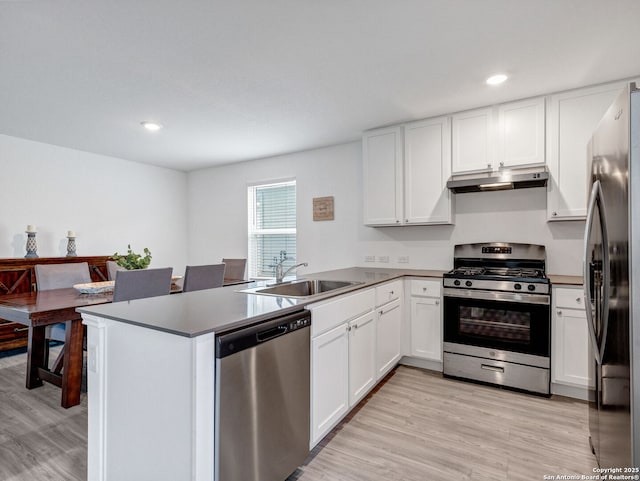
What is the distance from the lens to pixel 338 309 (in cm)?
207

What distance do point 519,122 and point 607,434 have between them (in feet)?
7.80

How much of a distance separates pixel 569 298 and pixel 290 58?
2.66 m

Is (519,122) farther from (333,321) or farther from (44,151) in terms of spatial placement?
(44,151)

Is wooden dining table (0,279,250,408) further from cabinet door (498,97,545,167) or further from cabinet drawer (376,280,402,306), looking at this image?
cabinet door (498,97,545,167)

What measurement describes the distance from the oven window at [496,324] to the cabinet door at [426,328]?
22 cm

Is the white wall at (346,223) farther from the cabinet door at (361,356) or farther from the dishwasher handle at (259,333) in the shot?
the dishwasher handle at (259,333)

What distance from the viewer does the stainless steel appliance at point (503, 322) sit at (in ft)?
8.40

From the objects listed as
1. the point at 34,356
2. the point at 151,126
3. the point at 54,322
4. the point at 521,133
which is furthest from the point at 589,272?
the point at 34,356

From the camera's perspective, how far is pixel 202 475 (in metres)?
1.20

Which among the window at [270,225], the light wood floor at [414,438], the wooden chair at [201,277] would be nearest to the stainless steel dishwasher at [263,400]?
the light wood floor at [414,438]

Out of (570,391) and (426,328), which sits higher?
(426,328)

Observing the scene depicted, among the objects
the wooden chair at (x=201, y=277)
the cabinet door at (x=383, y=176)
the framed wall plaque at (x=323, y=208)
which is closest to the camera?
the wooden chair at (x=201, y=277)

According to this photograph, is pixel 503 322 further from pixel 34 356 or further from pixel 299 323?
pixel 34 356

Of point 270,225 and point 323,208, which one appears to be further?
point 270,225
